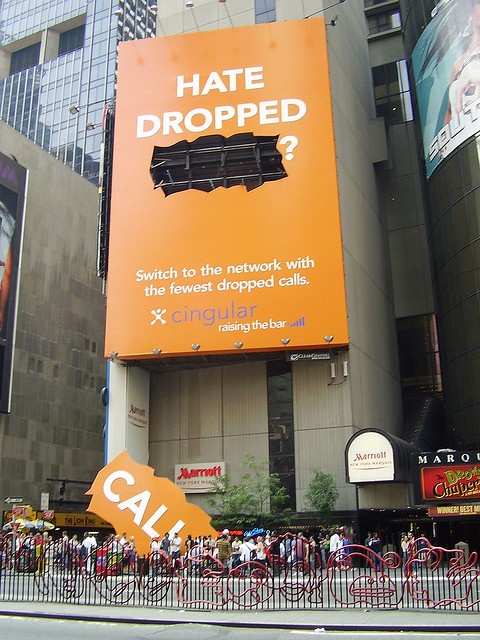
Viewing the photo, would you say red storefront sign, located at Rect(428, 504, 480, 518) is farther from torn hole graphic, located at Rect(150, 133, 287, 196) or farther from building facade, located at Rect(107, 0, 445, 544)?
torn hole graphic, located at Rect(150, 133, 287, 196)

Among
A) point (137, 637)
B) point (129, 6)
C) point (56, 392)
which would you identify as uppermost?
point (129, 6)

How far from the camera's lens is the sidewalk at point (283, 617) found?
1427 centimetres

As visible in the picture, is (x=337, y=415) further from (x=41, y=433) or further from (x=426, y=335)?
(x=41, y=433)

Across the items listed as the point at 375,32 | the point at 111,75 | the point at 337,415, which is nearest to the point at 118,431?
the point at 337,415

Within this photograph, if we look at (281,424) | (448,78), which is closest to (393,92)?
(448,78)

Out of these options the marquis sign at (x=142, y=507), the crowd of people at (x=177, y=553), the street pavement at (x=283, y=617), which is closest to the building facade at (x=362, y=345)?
the crowd of people at (x=177, y=553)

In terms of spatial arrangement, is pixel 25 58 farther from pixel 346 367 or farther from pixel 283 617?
pixel 283 617

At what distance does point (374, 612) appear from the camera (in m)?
16.2

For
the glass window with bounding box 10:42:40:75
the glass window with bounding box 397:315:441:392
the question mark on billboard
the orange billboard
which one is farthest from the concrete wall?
the glass window with bounding box 10:42:40:75

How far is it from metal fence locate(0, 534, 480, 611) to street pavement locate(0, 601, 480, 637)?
0.47 m

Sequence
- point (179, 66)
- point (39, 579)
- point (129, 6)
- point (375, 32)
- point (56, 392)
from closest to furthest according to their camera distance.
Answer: point (39, 579) → point (179, 66) → point (56, 392) → point (375, 32) → point (129, 6)

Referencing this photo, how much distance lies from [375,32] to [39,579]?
5109cm

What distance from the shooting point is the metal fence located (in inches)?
661

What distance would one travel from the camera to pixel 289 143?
129 ft
